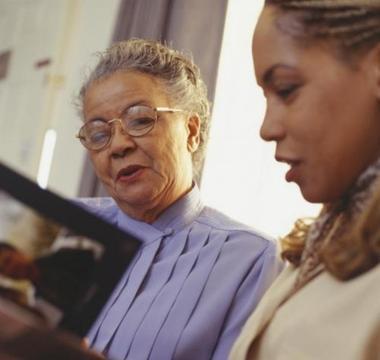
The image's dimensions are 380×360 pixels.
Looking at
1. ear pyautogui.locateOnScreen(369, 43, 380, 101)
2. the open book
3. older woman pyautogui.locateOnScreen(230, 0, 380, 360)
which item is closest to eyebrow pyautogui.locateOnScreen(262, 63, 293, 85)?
older woman pyautogui.locateOnScreen(230, 0, 380, 360)

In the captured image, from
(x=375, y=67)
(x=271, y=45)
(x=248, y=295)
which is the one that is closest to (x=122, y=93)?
(x=248, y=295)

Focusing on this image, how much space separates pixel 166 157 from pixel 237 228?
24 cm

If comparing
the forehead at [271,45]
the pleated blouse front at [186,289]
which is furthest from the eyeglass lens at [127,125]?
the forehead at [271,45]

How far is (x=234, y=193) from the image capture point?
2566 millimetres

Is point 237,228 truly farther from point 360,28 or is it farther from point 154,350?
point 360,28

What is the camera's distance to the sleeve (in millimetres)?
1312

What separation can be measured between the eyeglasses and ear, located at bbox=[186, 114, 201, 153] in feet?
0.28

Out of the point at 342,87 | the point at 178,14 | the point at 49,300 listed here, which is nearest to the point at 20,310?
the point at 49,300

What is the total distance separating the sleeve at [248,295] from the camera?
4.30 ft

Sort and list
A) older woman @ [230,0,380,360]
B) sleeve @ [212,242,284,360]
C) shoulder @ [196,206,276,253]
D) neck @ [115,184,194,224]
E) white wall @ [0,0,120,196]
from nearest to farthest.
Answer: older woman @ [230,0,380,360], sleeve @ [212,242,284,360], shoulder @ [196,206,276,253], neck @ [115,184,194,224], white wall @ [0,0,120,196]

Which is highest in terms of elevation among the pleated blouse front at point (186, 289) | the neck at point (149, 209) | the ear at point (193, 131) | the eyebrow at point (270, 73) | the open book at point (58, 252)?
the eyebrow at point (270, 73)

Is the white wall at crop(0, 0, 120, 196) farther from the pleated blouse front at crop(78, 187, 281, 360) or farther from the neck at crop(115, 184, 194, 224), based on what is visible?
the pleated blouse front at crop(78, 187, 281, 360)

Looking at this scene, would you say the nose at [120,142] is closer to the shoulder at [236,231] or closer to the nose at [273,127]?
the shoulder at [236,231]

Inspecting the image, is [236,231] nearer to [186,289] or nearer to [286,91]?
[186,289]
